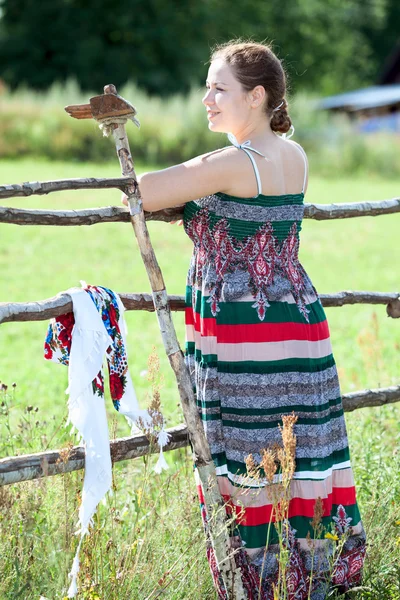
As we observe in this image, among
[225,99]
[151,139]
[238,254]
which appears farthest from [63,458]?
[151,139]

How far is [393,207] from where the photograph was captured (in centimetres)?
391

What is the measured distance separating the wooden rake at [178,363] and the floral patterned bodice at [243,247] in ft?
0.58

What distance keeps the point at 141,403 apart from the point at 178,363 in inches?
114

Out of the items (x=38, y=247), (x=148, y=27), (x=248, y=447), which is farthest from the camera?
(x=148, y=27)

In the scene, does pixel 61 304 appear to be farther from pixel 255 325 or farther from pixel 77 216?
pixel 255 325

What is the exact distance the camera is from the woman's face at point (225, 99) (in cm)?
266

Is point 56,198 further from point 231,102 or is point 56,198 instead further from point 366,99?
point 366,99

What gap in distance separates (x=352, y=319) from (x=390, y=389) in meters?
4.76

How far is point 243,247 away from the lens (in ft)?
8.79

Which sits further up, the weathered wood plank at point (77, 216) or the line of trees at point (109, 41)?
the line of trees at point (109, 41)

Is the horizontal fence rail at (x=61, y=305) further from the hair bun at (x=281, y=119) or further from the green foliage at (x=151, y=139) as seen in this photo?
the green foliage at (x=151, y=139)

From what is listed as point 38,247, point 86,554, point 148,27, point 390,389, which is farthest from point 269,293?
point 148,27

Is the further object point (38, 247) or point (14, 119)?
point (14, 119)

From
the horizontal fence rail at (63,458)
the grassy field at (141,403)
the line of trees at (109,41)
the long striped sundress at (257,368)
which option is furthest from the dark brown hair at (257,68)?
the line of trees at (109,41)
